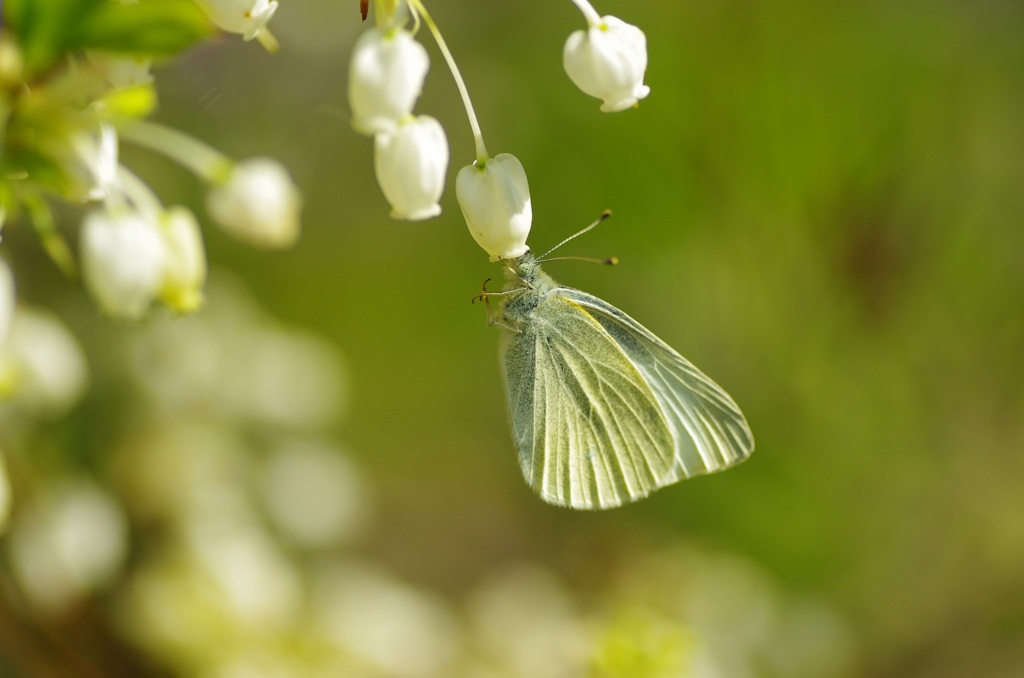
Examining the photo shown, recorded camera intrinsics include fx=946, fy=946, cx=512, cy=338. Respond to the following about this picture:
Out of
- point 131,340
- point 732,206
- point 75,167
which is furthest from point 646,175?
point 75,167

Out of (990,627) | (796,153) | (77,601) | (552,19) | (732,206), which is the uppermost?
(552,19)

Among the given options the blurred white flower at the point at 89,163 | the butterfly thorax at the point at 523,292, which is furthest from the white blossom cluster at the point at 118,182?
the butterfly thorax at the point at 523,292

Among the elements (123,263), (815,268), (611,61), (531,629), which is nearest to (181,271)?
(123,263)

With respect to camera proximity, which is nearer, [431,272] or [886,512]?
[886,512]

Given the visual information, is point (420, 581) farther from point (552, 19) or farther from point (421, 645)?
point (552, 19)

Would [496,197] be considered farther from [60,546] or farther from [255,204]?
[60,546]

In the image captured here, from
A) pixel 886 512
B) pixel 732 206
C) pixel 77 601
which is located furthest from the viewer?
pixel 886 512
